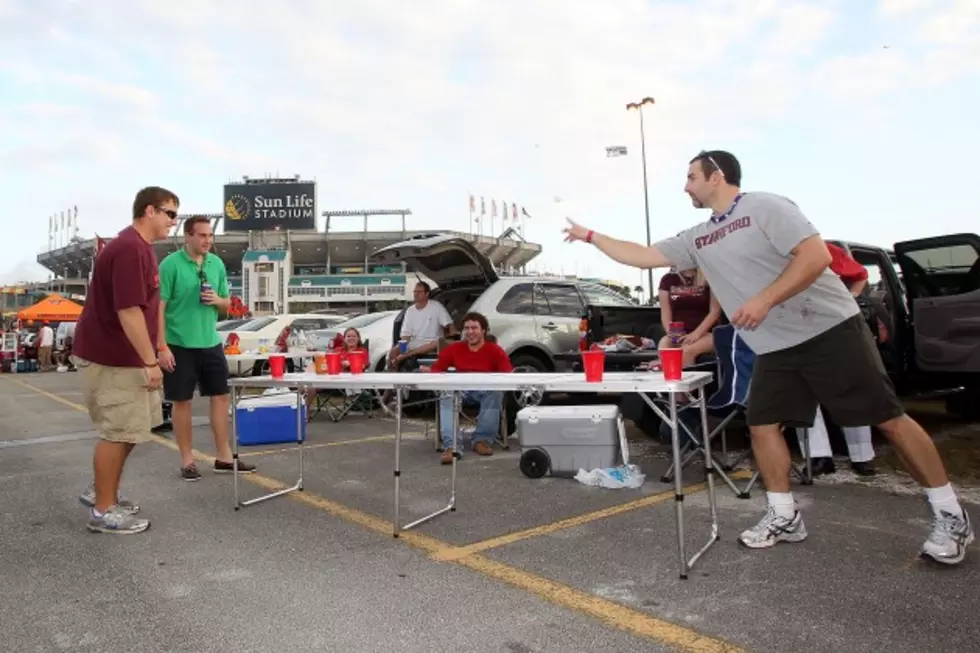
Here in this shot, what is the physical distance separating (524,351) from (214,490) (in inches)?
157

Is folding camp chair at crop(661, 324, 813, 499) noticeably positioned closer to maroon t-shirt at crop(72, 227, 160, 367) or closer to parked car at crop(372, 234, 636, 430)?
parked car at crop(372, 234, 636, 430)

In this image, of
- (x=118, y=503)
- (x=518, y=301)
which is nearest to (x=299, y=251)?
(x=518, y=301)

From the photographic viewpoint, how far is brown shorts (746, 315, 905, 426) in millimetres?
3086

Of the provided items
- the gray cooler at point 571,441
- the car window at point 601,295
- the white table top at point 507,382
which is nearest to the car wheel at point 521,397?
the car window at point 601,295

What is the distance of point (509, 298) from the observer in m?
7.96

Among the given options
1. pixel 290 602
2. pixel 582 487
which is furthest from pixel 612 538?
pixel 290 602

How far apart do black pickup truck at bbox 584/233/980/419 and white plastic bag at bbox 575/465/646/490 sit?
204 cm

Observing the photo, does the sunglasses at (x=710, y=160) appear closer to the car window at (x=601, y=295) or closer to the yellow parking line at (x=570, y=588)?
the yellow parking line at (x=570, y=588)

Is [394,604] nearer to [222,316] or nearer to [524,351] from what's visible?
[222,316]

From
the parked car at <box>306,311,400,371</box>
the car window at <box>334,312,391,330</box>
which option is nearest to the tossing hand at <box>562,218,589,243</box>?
the parked car at <box>306,311,400,371</box>

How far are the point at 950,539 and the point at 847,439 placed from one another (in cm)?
195

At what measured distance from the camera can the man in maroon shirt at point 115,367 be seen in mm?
3773

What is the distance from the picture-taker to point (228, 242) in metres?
68.3

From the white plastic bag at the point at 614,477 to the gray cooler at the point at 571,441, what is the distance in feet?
0.46
